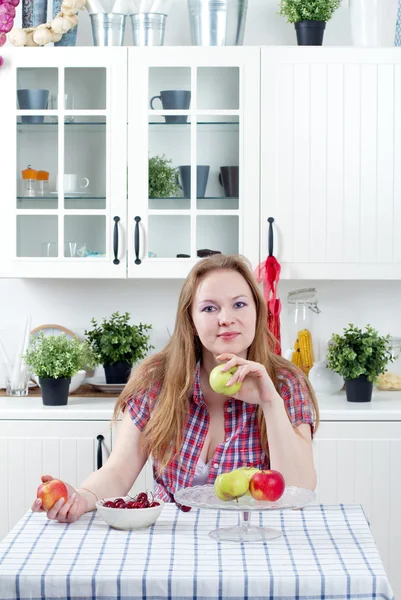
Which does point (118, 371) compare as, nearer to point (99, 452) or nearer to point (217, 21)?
point (99, 452)

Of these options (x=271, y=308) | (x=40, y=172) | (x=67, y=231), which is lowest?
(x=271, y=308)

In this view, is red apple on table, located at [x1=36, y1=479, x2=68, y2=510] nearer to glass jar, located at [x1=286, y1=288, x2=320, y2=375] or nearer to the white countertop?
the white countertop

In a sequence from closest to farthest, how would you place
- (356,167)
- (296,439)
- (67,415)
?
(296,439)
(67,415)
(356,167)

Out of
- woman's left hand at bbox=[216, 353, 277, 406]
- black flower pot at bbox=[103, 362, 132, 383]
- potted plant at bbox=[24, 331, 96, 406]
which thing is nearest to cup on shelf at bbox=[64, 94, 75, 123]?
potted plant at bbox=[24, 331, 96, 406]

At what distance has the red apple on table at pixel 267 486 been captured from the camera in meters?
1.59

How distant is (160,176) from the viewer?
130 inches

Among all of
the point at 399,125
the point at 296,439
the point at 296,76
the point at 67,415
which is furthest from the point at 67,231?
the point at 296,439

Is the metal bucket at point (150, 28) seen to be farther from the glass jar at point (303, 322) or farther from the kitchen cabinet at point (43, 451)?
the kitchen cabinet at point (43, 451)

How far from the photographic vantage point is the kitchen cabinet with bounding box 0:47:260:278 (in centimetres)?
328

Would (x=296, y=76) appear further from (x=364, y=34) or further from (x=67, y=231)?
(x=67, y=231)

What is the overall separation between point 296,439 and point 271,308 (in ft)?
4.37

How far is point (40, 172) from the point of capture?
3.32m

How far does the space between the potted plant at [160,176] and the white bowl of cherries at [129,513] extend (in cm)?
179

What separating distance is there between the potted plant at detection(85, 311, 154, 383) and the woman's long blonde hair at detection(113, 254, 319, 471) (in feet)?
3.83
